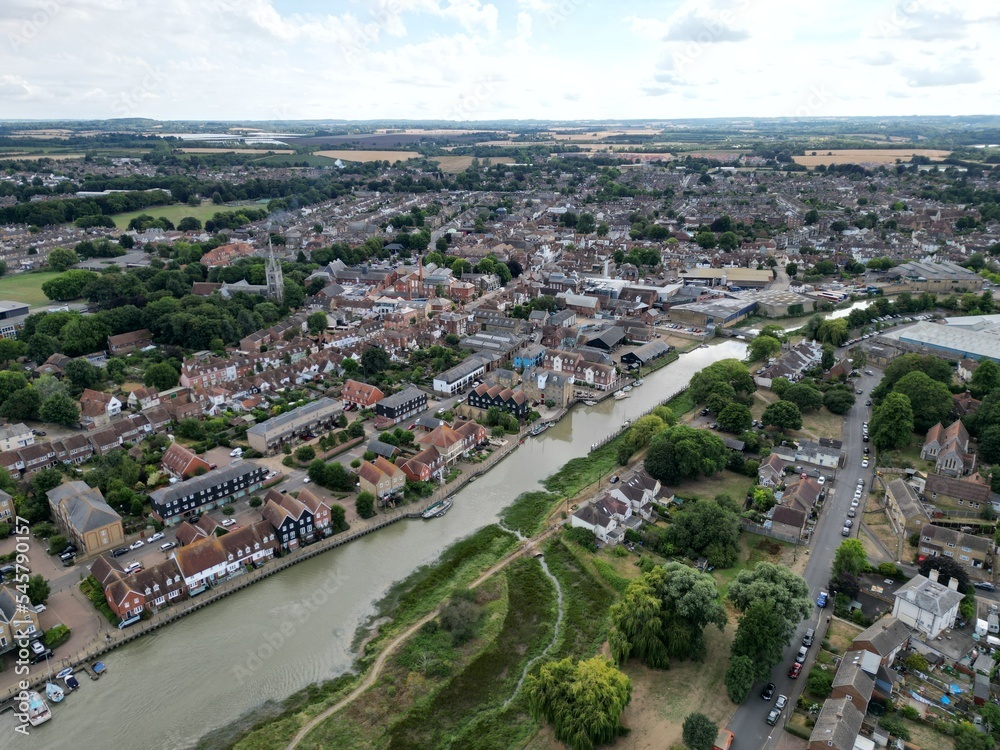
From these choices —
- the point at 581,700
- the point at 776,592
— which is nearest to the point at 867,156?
the point at 776,592

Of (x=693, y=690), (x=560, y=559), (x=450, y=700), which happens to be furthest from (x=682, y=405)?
(x=450, y=700)

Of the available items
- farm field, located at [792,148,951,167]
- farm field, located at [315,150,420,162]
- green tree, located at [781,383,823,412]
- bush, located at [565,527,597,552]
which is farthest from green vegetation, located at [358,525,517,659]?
farm field, located at [792,148,951,167]

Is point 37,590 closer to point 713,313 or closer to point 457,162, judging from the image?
point 713,313

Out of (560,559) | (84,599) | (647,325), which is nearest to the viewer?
(84,599)

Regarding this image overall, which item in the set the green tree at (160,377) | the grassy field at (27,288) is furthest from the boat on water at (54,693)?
the grassy field at (27,288)

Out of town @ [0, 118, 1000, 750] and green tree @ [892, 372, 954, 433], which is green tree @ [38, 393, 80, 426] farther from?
green tree @ [892, 372, 954, 433]

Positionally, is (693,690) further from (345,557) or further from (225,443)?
(225,443)
